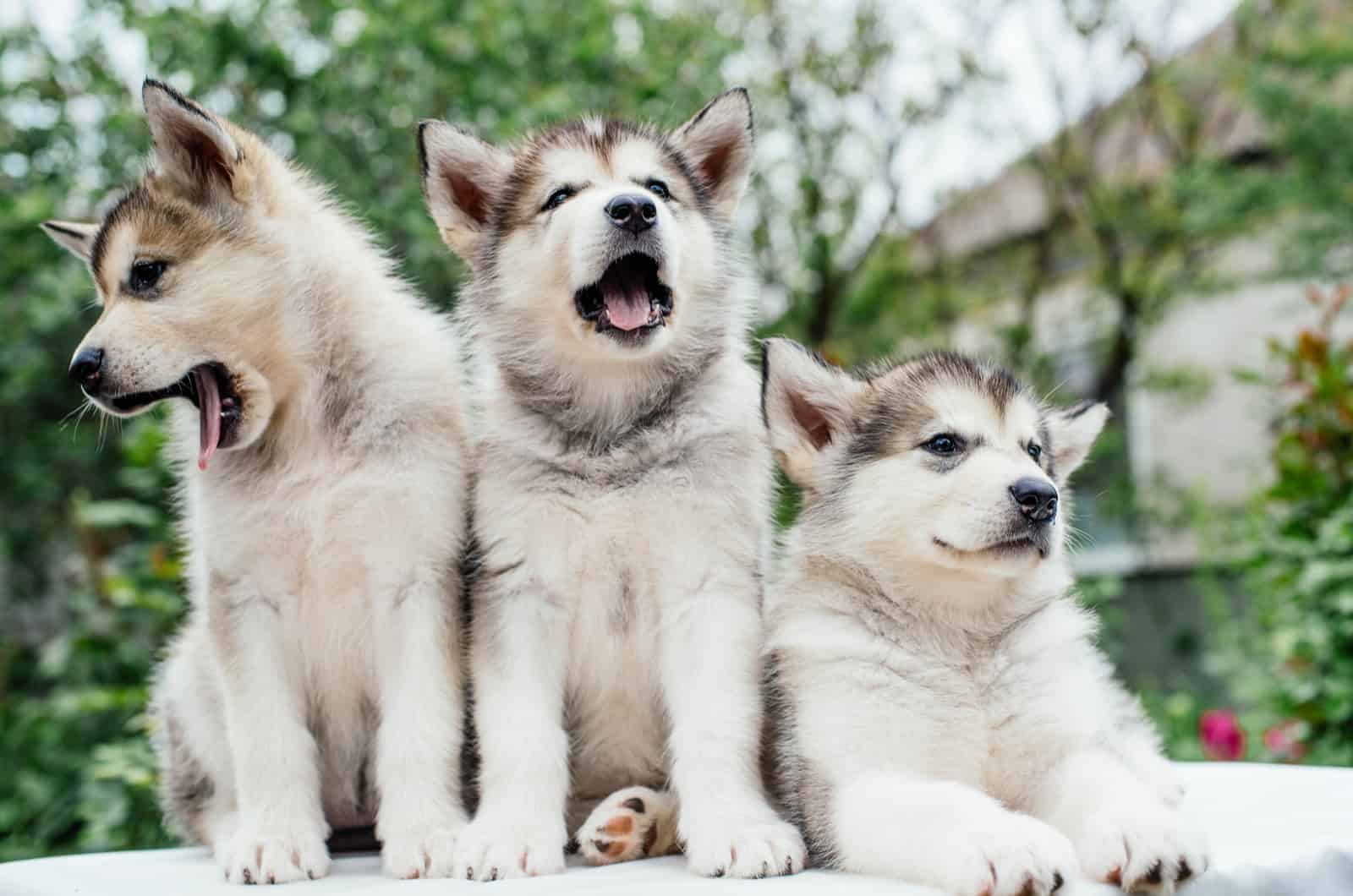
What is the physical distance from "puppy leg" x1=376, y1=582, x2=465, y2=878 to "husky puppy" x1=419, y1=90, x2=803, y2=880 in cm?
8

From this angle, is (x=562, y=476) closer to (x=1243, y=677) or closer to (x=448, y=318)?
(x=448, y=318)

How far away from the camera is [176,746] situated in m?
3.33

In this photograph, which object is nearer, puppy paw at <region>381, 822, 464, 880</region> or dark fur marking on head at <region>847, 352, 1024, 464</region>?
puppy paw at <region>381, 822, 464, 880</region>

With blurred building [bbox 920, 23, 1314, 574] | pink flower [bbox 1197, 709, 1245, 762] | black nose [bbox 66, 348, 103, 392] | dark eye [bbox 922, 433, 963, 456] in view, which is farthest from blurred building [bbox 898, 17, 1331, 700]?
black nose [bbox 66, 348, 103, 392]

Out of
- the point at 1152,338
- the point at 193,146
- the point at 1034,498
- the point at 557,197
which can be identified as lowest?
the point at 1034,498

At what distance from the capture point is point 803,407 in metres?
3.18

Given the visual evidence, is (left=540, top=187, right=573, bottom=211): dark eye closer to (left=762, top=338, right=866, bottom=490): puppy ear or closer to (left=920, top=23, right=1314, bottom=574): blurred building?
(left=762, top=338, right=866, bottom=490): puppy ear

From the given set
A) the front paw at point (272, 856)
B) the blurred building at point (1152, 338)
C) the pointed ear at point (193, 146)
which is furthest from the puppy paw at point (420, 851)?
the blurred building at point (1152, 338)

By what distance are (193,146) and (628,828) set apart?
6.55 feet

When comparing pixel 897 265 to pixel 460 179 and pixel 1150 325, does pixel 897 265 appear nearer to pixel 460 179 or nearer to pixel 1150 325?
pixel 1150 325

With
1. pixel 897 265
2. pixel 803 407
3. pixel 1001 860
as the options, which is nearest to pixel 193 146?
pixel 803 407

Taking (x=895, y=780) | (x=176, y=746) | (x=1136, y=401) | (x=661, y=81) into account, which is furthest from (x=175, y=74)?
(x=1136, y=401)

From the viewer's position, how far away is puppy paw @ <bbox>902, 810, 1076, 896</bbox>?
2.12 meters

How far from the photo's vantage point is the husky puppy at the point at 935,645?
2420 millimetres
